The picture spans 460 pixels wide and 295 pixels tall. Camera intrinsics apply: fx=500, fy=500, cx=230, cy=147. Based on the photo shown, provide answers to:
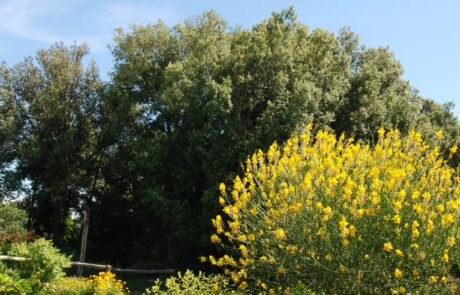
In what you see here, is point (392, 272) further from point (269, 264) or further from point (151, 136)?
point (151, 136)

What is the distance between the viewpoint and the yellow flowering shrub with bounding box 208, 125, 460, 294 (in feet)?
14.6

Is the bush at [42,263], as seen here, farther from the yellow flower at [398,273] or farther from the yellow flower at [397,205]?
the yellow flower at [397,205]

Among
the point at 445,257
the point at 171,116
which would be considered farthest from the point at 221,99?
the point at 445,257

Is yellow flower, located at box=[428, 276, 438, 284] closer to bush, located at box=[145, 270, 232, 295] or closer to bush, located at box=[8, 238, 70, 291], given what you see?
bush, located at box=[145, 270, 232, 295]

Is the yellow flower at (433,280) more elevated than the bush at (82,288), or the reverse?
the yellow flower at (433,280)

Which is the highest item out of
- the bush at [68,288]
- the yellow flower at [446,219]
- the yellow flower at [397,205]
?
the yellow flower at [397,205]

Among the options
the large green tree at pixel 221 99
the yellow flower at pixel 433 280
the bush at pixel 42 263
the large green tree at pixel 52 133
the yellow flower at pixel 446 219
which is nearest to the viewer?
the yellow flower at pixel 446 219

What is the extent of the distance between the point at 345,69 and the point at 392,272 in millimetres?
12102

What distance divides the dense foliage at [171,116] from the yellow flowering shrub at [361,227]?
8096mm

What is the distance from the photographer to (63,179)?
64.1 ft

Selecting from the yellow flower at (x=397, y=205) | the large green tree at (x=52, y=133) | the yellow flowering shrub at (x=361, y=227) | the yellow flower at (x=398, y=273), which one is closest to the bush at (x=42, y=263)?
the yellow flowering shrub at (x=361, y=227)

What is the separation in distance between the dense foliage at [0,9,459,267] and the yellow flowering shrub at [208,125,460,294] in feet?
26.6

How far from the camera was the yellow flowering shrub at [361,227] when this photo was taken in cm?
445

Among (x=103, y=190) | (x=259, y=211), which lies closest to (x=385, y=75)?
(x=103, y=190)
